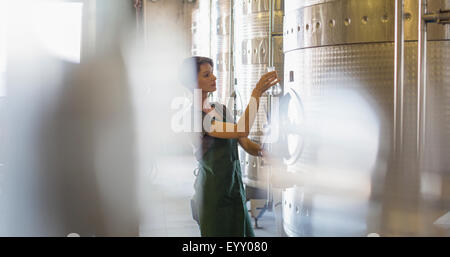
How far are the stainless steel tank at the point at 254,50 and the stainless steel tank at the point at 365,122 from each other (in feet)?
4.69

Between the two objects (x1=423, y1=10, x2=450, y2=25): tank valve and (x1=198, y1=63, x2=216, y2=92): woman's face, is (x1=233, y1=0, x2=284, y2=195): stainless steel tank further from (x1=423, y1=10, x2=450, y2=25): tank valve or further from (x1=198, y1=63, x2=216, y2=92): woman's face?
(x1=198, y1=63, x2=216, y2=92): woman's face

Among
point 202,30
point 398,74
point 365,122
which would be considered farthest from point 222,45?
point 398,74

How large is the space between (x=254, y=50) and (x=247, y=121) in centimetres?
277

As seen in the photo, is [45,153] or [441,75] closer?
[45,153]

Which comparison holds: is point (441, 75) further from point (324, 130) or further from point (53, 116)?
point (53, 116)

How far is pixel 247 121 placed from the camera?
1971mm

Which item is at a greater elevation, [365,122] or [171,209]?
[365,122]

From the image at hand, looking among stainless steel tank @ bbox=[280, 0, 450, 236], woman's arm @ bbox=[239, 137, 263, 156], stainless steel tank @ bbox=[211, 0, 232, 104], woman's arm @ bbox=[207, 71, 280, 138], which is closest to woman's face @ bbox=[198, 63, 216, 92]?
woman's arm @ bbox=[207, 71, 280, 138]

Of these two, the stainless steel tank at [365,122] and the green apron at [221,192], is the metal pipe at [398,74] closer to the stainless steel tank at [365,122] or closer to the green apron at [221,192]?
the stainless steel tank at [365,122]

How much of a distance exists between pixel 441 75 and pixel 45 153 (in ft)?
6.30

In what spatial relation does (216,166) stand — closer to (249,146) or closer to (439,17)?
(249,146)

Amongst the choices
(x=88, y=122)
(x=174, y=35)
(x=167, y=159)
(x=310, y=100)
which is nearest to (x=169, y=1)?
(x=174, y=35)

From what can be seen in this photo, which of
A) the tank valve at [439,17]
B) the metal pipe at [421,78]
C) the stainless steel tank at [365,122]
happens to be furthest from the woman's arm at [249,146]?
the tank valve at [439,17]

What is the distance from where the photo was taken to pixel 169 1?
35.6 ft
